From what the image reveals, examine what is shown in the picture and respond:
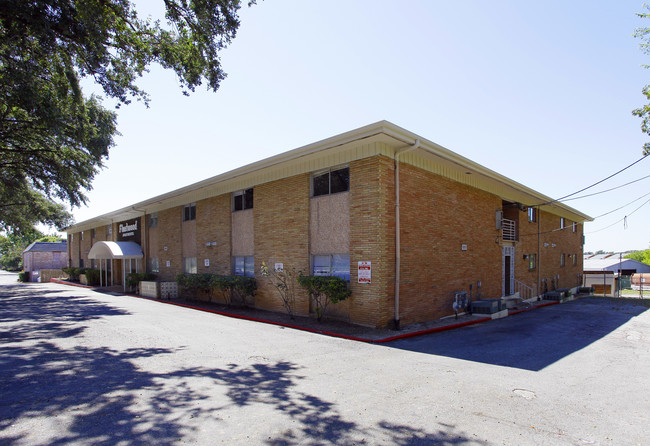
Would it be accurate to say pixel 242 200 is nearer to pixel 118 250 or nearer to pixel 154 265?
pixel 154 265

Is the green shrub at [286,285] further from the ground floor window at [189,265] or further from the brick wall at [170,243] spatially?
the brick wall at [170,243]

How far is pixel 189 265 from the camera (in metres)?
18.9

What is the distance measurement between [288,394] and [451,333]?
21.7ft

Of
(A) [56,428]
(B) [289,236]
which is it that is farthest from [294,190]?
(A) [56,428]

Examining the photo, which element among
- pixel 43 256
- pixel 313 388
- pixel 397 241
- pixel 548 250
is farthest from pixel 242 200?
pixel 43 256

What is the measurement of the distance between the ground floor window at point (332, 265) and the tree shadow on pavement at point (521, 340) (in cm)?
282

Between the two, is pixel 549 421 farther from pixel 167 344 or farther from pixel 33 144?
pixel 33 144

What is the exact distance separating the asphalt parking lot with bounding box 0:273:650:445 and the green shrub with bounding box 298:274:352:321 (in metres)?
1.44

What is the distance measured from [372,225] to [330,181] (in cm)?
231

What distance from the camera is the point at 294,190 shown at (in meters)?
12.6

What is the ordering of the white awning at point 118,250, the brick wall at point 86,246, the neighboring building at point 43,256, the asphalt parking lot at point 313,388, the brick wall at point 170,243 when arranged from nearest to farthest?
the asphalt parking lot at point 313,388
the brick wall at point 170,243
the white awning at point 118,250
the brick wall at point 86,246
the neighboring building at point 43,256

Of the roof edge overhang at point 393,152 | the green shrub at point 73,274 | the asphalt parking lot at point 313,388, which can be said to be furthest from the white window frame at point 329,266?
the green shrub at point 73,274

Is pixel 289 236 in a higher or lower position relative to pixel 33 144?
lower

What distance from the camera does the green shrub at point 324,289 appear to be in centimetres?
1012
